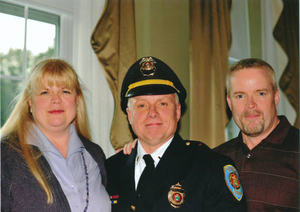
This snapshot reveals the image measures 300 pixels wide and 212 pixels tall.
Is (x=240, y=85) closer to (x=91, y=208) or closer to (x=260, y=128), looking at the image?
(x=260, y=128)

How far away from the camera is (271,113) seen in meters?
1.96

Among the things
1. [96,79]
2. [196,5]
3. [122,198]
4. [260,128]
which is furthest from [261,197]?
[196,5]

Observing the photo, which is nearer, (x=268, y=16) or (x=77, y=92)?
(x=77, y=92)

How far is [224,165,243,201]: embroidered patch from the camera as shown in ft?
5.20

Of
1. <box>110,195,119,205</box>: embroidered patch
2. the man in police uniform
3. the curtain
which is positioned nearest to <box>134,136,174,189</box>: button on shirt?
the man in police uniform

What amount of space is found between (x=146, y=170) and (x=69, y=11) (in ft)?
4.78

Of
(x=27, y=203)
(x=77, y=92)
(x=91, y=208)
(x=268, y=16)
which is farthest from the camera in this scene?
(x=268, y=16)

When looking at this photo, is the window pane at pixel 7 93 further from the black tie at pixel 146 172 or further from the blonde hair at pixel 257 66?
the blonde hair at pixel 257 66

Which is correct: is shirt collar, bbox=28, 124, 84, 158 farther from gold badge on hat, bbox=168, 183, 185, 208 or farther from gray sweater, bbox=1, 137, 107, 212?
gold badge on hat, bbox=168, 183, 185, 208

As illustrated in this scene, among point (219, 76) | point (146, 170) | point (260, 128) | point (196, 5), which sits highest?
point (196, 5)

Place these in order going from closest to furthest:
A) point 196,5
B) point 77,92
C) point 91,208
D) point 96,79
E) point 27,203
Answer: point 27,203, point 91,208, point 77,92, point 96,79, point 196,5

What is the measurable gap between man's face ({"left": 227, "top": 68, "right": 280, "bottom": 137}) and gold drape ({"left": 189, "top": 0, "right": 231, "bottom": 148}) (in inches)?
36.5

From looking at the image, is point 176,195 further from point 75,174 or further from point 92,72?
point 92,72

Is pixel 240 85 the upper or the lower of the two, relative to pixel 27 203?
upper
